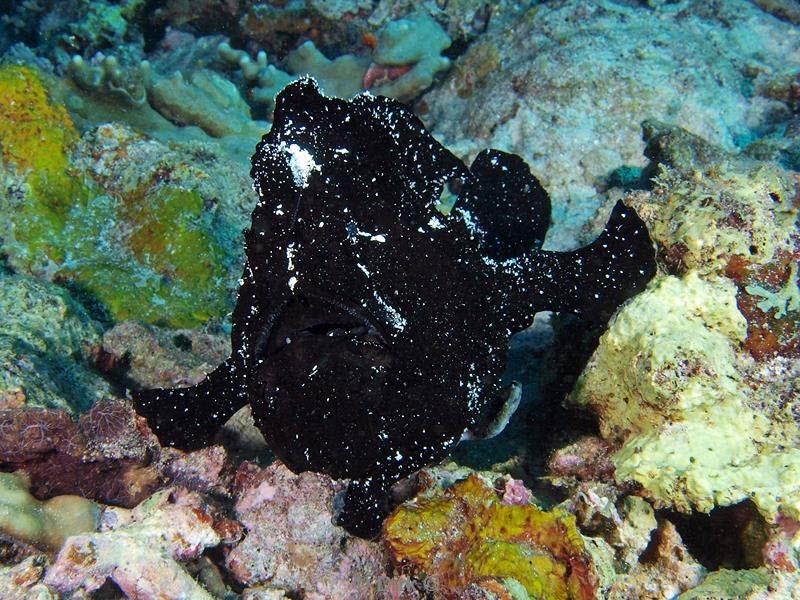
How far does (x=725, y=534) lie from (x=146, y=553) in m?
2.68

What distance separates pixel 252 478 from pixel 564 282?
2.05 m

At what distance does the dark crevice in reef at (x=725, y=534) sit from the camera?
8.16 ft

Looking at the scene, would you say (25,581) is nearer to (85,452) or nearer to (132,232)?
(85,452)

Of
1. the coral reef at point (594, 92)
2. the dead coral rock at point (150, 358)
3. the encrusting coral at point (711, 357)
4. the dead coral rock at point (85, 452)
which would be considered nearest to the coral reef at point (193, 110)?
the coral reef at point (594, 92)

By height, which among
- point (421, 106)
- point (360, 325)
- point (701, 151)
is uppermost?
point (360, 325)

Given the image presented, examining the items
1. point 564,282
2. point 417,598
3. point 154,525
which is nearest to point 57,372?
point 154,525

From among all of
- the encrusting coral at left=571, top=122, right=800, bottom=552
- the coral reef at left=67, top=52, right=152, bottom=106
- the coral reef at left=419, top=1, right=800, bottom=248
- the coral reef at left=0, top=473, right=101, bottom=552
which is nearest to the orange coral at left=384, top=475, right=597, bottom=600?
the encrusting coral at left=571, top=122, right=800, bottom=552

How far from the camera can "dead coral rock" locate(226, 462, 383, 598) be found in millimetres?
2877

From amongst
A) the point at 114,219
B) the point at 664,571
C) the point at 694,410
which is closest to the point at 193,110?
the point at 114,219

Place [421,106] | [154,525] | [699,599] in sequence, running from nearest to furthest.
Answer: [699,599], [154,525], [421,106]

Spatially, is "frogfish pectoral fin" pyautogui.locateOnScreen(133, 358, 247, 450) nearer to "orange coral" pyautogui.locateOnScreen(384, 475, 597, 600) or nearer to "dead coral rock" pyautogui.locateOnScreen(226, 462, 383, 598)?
"dead coral rock" pyautogui.locateOnScreen(226, 462, 383, 598)

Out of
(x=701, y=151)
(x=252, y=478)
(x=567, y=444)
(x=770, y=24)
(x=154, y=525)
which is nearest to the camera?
(x=154, y=525)

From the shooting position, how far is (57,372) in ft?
12.0

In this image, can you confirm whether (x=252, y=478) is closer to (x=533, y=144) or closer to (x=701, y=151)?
(x=701, y=151)
